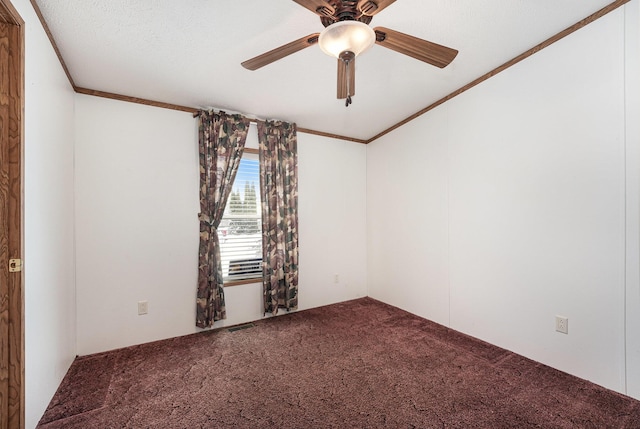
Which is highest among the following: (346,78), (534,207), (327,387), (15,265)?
(346,78)

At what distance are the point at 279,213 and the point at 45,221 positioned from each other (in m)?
2.03

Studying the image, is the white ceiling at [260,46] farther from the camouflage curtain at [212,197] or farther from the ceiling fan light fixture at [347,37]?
the ceiling fan light fixture at [347,37]

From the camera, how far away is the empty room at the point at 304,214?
164 centimetres

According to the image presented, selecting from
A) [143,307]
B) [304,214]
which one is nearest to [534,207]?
[304,214]

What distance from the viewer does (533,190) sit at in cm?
226

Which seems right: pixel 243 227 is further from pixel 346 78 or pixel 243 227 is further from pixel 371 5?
pixel 371 5

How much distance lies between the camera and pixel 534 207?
7.39 ft

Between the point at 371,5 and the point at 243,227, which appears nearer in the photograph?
the point at 371,5

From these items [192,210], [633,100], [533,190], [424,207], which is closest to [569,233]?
[533,190]

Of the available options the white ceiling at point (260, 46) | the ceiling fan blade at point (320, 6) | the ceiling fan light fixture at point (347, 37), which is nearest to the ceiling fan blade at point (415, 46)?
the ceiling fan light fixture at point (347, 37)

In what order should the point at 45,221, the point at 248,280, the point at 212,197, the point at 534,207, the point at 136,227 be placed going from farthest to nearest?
1. the point at 248,280
2. the point at 212,197
3. the point at 136,227
4. the point at 534,207
5. the point at 45,221

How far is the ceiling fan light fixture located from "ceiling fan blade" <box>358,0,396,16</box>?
8cm

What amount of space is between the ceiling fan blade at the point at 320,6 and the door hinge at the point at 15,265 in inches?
69.7

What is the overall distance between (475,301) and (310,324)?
5.55 feet
